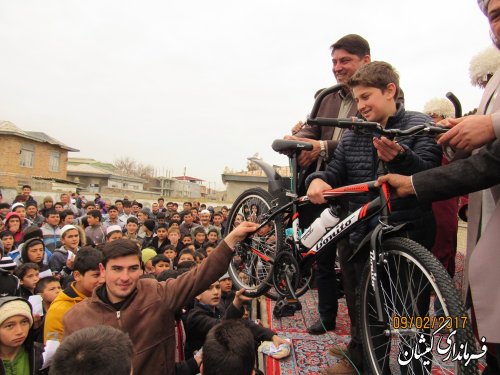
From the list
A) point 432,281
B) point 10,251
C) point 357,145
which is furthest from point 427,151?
point 10,251

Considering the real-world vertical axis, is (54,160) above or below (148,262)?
above

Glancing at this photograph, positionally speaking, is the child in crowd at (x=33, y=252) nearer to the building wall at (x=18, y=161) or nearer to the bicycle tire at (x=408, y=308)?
the bicycle tire at (x=408, y=308)

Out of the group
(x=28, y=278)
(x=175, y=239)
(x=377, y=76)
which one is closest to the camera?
(x=377, y=76)

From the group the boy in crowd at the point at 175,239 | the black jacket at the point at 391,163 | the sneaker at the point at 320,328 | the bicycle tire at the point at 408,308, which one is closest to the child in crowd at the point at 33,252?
the boy in crowd at the point at 175,239

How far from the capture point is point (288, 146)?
286 cm

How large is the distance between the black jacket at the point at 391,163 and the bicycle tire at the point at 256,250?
27.9 inches

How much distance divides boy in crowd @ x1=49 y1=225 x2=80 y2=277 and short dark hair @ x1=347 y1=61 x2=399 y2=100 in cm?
481

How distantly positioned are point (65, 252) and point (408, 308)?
5181 mm

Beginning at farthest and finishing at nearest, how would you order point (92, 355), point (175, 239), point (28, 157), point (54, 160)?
point (54, 160)
point (28, 157)
point (175, 239)
point (92, 355)

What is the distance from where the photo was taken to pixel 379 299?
195 cm

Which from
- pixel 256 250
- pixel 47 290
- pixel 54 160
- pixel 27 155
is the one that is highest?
pixel 54 160

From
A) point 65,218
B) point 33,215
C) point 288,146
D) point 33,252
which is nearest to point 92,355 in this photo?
point 288,146

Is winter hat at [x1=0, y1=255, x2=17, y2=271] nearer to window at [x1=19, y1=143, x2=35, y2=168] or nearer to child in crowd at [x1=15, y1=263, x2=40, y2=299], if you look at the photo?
child in crowd at [x1=15, y1=263, x2=40, y2=299]
